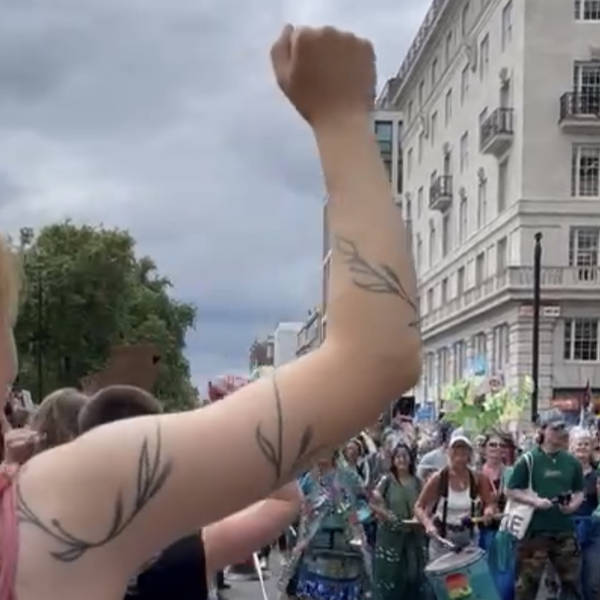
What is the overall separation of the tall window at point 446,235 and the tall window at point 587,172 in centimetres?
1537

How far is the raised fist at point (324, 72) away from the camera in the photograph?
1653 mm

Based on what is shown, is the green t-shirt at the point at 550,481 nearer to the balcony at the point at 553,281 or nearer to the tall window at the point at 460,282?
the balcony at the point at 553,281

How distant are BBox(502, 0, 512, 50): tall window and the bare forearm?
5563 cm

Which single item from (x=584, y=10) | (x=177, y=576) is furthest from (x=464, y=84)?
(x=177, y=576)

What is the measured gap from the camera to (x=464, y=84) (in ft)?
215

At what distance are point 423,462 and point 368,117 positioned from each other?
1289 cm

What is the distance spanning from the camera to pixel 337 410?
1607 mm

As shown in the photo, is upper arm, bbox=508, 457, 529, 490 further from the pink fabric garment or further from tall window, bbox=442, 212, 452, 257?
tall window, bbox=442, 212, 452, 257

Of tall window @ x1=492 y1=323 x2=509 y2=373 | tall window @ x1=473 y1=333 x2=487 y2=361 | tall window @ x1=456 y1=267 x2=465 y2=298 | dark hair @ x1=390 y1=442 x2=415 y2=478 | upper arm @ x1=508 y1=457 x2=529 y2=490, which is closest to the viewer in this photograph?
upper arm @ x1=508 y1=457 x2=529 y2=490

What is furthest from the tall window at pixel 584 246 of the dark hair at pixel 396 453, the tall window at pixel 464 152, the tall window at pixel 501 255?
the dark hair at pixel 396 453

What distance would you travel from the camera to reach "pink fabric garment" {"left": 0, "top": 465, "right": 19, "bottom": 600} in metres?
1.47

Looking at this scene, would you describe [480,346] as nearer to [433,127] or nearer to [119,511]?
[433,127]

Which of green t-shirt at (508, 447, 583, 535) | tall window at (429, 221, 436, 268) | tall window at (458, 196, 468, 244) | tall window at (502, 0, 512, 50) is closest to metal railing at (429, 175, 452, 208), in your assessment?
tall window at (429, 221, 436, 268)

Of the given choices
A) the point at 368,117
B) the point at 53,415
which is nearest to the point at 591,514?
the point at 53,415
